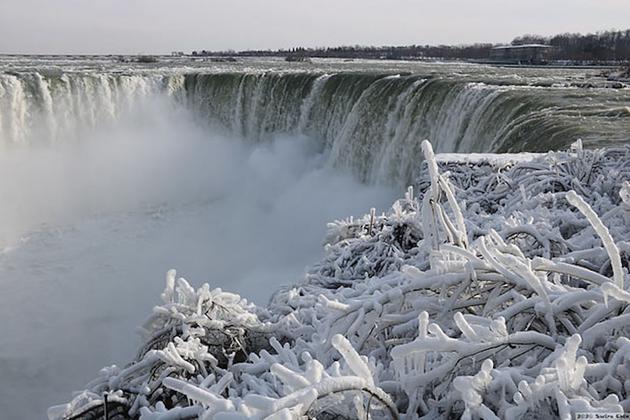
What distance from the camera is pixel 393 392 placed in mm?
1724

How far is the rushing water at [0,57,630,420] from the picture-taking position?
10.4m

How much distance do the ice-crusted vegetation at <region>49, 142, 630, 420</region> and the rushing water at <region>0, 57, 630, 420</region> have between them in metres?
6.47

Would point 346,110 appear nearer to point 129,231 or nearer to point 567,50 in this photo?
point 129,231

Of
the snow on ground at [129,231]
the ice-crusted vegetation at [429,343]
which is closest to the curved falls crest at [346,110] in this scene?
the snow on ground at [129,231]

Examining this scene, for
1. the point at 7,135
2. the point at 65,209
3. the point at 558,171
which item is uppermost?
the point at 558,171

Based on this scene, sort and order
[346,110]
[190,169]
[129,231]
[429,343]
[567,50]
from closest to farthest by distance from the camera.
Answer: [429,343], [129,231], [346,110], [190,169], [567,50]

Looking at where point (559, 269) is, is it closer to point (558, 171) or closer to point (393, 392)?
point (393, 392)

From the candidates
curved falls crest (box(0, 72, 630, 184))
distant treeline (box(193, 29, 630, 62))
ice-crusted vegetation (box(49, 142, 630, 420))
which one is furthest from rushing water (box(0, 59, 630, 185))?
distant treeline (box(193, 29, 630, 62))

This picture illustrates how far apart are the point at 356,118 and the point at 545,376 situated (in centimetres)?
1563

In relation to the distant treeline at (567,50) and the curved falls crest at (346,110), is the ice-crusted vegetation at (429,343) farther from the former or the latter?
the distant treeline at (567,50)

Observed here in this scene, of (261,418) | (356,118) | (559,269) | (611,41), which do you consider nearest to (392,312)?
(559,269)

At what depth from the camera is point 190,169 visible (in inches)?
867

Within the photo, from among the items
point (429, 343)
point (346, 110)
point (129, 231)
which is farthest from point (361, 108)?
point (429, 343)

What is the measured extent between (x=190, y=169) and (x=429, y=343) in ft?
69.2
